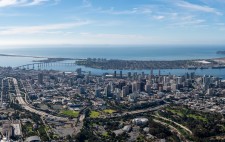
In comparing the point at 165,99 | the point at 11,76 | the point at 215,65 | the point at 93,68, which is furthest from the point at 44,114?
the point at 215,65

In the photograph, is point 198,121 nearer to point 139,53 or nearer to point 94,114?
point 94,114

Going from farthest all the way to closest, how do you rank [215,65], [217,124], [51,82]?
[215,65] < [51,82] < [217,124]

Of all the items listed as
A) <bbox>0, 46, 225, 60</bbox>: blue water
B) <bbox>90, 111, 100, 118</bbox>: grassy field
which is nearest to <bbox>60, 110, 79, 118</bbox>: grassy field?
<bbox>90, 111, 100, 118</bbox>: grassy field

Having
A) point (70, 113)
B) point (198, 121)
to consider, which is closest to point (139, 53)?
point (70, 113)

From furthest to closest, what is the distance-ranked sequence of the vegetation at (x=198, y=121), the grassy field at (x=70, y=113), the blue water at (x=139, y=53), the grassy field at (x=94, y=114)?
the blue water at (x=139, y=53) → the grassy field at (x=70, y=113) → the grassy field at (x=94, y=114) → the vegetation at (x=198, y=121)

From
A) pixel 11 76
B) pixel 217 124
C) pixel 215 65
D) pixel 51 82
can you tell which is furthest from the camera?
pixel 215 65

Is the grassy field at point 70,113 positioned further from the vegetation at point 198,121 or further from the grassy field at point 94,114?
the vegetation at point 198,121

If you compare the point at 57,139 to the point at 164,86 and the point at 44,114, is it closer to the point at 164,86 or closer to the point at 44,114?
the point at 44,114

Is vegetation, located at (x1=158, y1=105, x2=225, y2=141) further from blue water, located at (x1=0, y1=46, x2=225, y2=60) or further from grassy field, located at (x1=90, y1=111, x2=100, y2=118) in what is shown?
blue water, located at (x1=0, y1=46, x2=225, y2=60)

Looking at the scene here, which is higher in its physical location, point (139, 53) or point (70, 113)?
point (139, 53)

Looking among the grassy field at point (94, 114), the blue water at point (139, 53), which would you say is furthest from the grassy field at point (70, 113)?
the blue water at point (139, 53)

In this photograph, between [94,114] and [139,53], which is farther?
[139,53]
